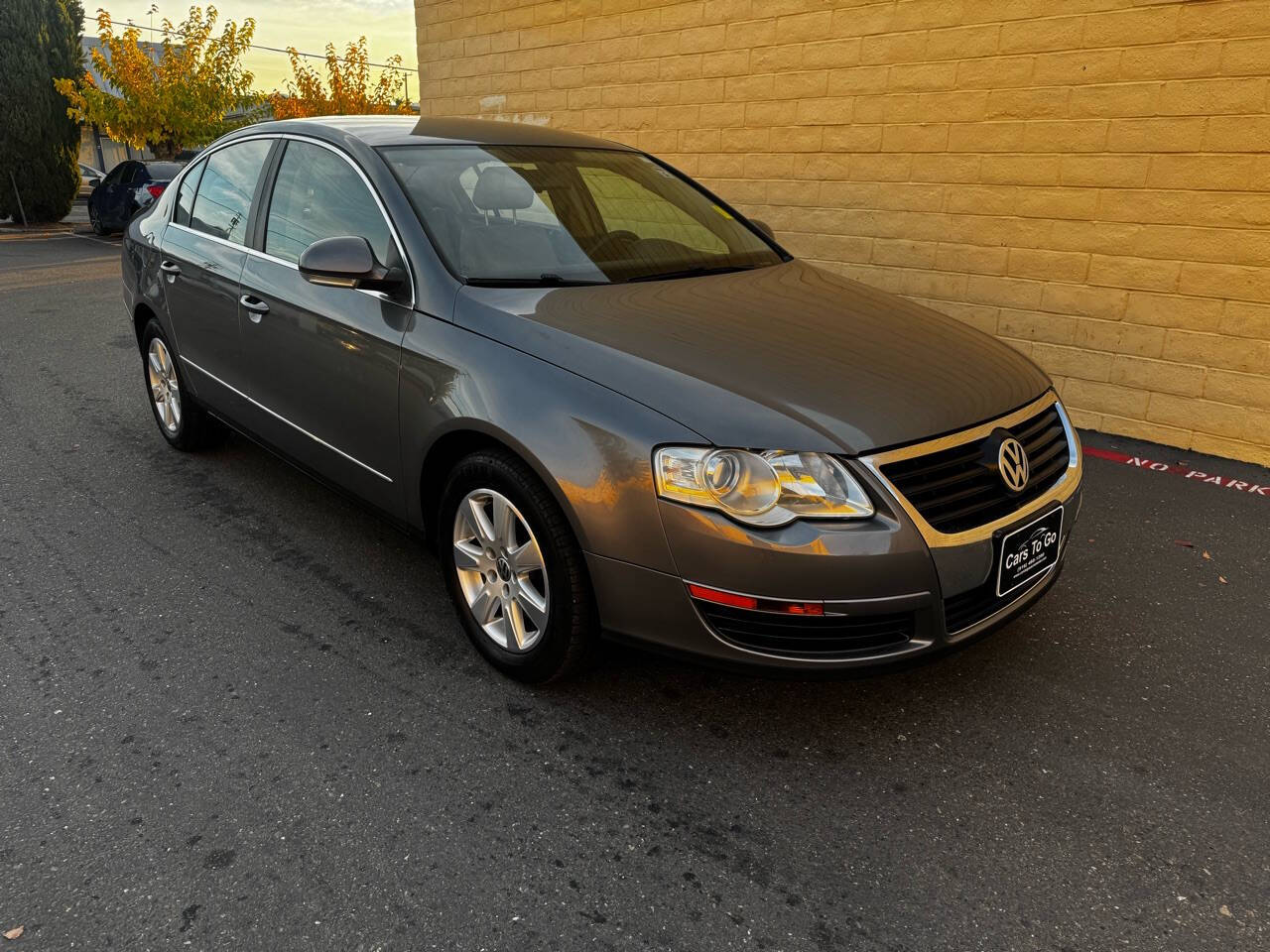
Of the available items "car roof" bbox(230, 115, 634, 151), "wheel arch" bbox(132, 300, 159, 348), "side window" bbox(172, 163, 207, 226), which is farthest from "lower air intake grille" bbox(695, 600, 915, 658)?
"wheel arch" bbox(132, 300, 159, 348)

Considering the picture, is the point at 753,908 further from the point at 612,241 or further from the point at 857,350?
the point at 612,241

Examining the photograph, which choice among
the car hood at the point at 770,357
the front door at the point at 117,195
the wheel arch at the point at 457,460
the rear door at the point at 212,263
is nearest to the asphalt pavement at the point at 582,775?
the wheel arch at the point at 457,460

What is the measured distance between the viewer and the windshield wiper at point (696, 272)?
3.33 meters

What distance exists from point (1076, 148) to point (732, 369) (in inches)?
158

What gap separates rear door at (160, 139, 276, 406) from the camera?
399 cm

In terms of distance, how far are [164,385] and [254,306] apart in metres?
1.68

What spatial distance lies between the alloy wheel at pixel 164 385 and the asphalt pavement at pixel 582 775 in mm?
1168

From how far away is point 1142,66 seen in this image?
5137mm

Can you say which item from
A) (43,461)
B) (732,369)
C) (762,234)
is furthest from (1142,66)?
(43,461)

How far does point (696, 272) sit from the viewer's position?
349 centimetres

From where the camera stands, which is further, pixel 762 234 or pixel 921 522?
pixel 762 234

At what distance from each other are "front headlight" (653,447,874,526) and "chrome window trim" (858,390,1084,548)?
0.09 meters

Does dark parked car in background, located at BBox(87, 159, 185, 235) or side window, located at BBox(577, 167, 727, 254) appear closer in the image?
side window, located at BBox(577, 167, 727, 254)

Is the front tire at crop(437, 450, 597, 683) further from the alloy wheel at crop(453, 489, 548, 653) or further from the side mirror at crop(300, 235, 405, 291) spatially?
the side mirror at crop(300, 235, 405, 291)
